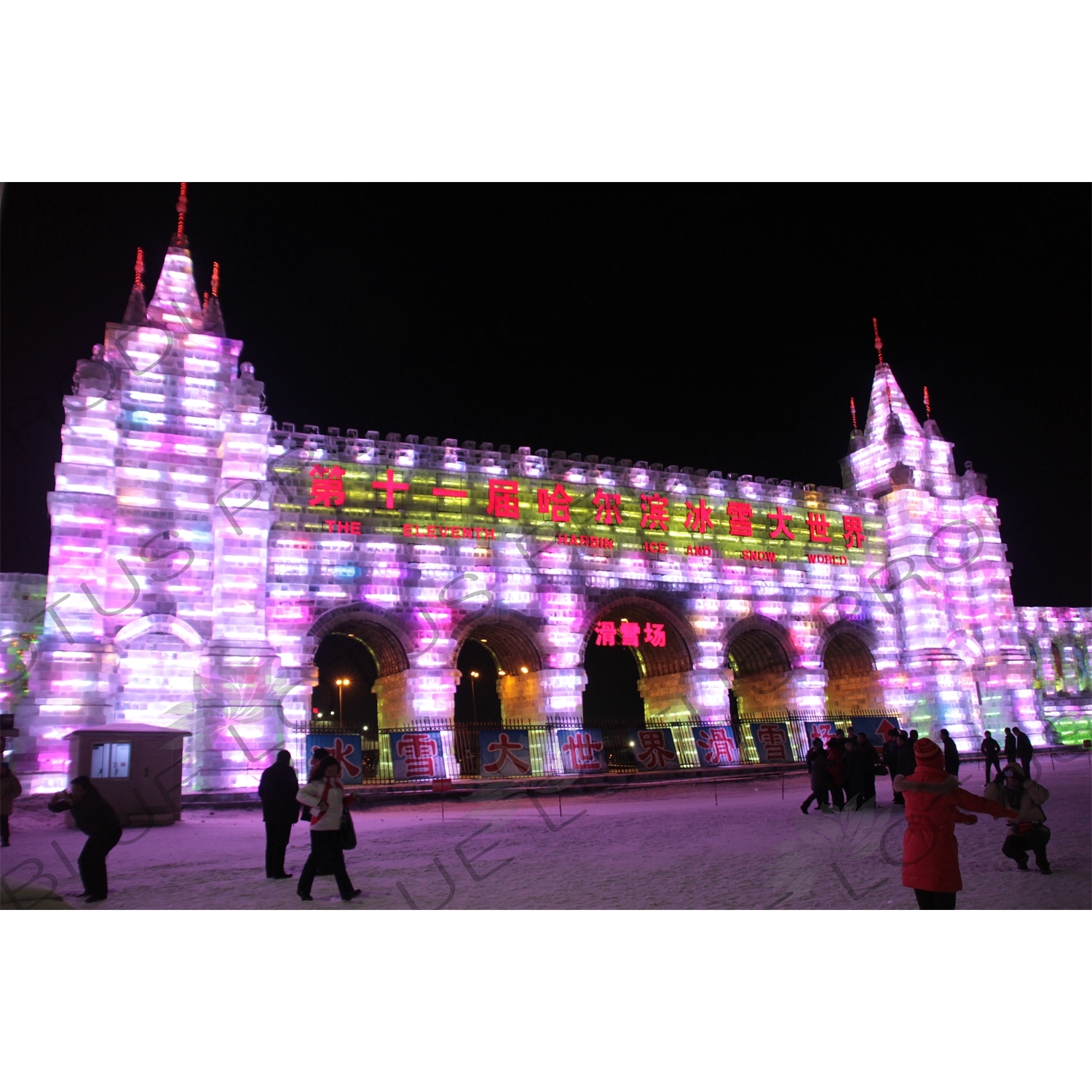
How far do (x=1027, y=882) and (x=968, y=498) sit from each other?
89.7ft

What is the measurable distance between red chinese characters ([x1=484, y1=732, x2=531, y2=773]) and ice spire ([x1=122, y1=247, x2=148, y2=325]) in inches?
543

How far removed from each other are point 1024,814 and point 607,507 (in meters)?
19.0

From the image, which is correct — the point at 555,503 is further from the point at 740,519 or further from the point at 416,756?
the point at 416,756

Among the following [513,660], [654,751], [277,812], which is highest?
[513,660]

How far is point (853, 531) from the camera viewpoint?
3102 centimetres

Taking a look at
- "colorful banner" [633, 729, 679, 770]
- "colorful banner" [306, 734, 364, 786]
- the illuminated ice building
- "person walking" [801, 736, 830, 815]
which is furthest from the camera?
"colorful banner" [633, 729, 679, 770]

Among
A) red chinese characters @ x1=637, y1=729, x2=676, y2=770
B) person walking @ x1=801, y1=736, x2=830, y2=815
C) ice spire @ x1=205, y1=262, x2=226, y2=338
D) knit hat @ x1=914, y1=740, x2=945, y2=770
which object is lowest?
red chinese characters @ x1=637, y1=729, x2=676, y2=770

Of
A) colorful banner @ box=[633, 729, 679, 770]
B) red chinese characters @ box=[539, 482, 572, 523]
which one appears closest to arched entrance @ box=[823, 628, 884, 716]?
colorful banner @ box=[633, 729, 679, 770]

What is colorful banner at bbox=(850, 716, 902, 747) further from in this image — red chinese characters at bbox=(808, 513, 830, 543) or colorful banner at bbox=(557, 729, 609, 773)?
colorful banner at bbox=(557, 729, 609, 773)

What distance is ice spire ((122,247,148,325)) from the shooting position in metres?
22.8

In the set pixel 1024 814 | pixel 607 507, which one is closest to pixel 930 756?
pixel 1024 814

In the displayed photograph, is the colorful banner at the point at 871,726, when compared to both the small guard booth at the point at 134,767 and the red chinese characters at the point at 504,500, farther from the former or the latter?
the small guard booth at the point at 134,767

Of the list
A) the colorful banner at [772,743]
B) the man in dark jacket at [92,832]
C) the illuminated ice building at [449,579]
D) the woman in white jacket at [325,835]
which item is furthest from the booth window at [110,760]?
the colorful banner at [772,743]

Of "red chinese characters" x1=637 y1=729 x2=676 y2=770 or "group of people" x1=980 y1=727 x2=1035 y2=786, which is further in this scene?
"red chinese characters" x1=637 y1=729 x2=676 y2=770
